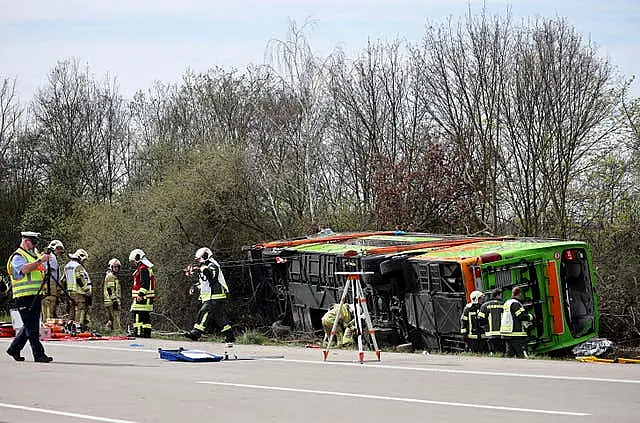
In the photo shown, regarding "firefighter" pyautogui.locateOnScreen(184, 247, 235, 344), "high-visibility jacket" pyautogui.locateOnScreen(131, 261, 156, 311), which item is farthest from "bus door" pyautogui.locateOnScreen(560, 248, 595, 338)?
"high-visibility jacket" pyautogui.locateOnScreen(131, 261, 156, 311)

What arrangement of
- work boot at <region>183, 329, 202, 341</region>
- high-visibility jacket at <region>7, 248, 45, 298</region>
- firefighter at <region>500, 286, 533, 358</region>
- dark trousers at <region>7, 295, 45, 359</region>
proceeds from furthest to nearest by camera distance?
work boot at <region>183, 329, 202, 341</region> < firefighter at <region>500, 286, 533, 358</region> < high-visibility jacket at <region>7, 248, 45, 298</region> < dark trousers at <region>7, 295, 45, 359</region>

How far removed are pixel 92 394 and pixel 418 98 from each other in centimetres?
2574

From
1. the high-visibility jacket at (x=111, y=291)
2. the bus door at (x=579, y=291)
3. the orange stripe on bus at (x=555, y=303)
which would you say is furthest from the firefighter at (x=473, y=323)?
the high-visibility jacket at (x=111, y=291)

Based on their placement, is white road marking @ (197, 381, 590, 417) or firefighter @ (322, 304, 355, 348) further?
firefighter @ (322, 304, 355, 348)

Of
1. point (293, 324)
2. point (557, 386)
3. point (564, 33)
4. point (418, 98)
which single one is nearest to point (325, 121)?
point (418, 98)

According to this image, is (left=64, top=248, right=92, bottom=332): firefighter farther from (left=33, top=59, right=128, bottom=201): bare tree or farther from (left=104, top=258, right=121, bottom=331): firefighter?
(left=33, top=59, right=128, bottom=201): bare tree

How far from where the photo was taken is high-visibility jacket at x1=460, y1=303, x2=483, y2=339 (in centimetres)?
1733

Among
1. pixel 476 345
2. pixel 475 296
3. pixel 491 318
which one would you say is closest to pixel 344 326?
pixel 476 345

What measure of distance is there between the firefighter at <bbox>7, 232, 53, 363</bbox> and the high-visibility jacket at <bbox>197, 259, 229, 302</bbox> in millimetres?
5025

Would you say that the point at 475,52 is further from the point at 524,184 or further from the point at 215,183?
the point at 215,183

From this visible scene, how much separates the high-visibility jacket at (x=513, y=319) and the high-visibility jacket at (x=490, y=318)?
0.59ft

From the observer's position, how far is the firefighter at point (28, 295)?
1501 cm

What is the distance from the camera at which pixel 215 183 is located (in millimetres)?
31719

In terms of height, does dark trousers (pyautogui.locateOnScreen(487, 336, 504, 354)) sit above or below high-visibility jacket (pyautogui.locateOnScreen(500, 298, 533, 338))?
below
